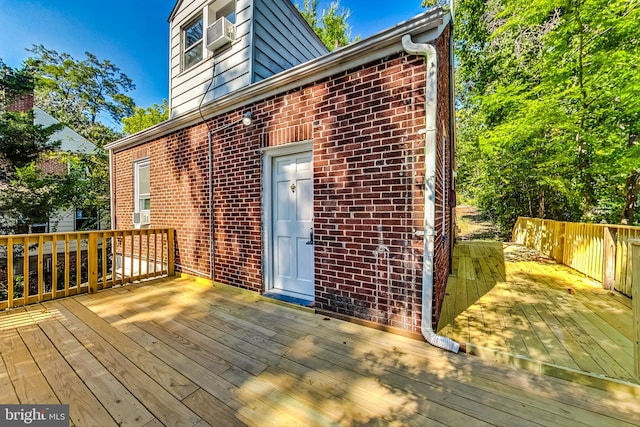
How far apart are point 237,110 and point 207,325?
297cm

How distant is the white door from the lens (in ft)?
11.1

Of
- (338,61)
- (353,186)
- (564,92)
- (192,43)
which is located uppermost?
(192,43)

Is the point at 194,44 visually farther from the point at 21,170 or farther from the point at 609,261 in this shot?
the point at 609,261

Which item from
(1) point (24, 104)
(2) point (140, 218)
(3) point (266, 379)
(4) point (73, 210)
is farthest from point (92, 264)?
(1) point (24, 104)

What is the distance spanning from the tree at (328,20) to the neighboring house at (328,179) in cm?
775

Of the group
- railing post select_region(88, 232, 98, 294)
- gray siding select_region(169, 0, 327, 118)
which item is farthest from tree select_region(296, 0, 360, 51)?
railing post select_region(88, 232, 98, 294)

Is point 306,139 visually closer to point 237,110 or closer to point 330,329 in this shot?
point 237,110

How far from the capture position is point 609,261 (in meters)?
3.80

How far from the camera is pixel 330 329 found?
2.68 m

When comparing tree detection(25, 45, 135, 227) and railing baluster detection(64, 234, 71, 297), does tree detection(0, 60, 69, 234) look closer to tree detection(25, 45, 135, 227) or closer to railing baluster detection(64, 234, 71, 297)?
railing baluster detection(64, 234, 71, 297)

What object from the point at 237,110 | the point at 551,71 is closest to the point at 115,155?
the point at 237,110

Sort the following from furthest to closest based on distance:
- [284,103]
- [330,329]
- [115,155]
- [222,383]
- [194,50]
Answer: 1. [115,155]
2. [194,50]
3. [284,103]
4. [330,329]
5. [222,383]

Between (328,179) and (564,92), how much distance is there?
587cm

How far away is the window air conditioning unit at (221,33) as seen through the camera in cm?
468
